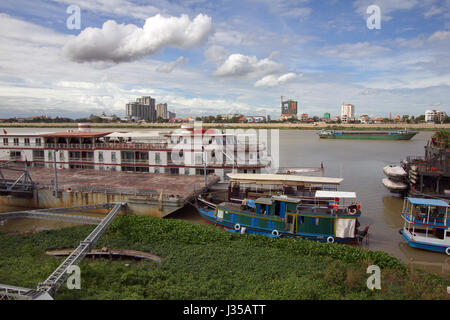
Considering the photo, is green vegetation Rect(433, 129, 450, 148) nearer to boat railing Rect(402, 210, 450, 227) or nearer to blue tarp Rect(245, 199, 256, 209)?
boat railing Rect(402, 210, 450, 227)

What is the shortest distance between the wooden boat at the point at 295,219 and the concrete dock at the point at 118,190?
4.29m

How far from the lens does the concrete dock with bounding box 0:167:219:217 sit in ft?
68.6

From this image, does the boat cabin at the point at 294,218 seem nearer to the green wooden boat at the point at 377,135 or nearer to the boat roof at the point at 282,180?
the boat roof at the point at 282,180

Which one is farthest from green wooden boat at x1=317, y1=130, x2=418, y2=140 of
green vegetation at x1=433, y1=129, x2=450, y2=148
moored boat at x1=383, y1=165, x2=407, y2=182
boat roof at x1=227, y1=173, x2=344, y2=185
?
boat roof at x1=227, y1=173, x2=344, y2=185

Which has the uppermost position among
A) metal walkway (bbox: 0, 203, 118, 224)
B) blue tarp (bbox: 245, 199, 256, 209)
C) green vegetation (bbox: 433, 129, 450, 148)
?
green vegetation (bbox: 433, 129, 450, 148)

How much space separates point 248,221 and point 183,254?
221 inches

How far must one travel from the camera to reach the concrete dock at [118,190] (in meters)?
20.9

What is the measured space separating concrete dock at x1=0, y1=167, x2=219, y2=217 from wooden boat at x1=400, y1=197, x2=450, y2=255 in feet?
47.0

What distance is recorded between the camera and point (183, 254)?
14414 mm
